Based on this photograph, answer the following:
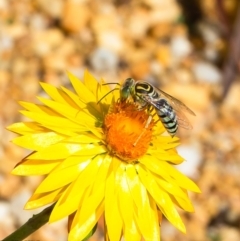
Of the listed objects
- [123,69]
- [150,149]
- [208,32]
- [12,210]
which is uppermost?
[208,32]

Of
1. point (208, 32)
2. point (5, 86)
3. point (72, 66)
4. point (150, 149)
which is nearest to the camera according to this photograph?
point (150, 149)

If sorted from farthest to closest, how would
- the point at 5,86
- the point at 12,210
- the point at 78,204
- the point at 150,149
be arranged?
the point at 5,86, the point at 12,210, the point at 150,149, the point at 78,204

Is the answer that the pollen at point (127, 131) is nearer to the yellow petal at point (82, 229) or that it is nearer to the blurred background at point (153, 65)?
the yellow petal at point (82, 229)

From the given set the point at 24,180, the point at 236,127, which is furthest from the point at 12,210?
Result: the point at 236,127

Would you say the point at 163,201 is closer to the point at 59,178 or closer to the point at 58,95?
the point at 59,178

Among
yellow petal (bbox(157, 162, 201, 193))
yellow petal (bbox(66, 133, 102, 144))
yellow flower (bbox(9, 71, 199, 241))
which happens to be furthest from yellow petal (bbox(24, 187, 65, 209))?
yellow petal (bbox(157, 162, 201, 193))

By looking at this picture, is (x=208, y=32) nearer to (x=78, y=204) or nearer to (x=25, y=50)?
(x=25, y=50)

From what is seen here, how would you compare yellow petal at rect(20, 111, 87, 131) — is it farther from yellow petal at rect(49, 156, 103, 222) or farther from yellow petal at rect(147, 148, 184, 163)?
yellow petal at rect(147, 148, 184, 163)

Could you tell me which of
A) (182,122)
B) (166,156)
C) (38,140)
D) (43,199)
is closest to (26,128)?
(38,140)
